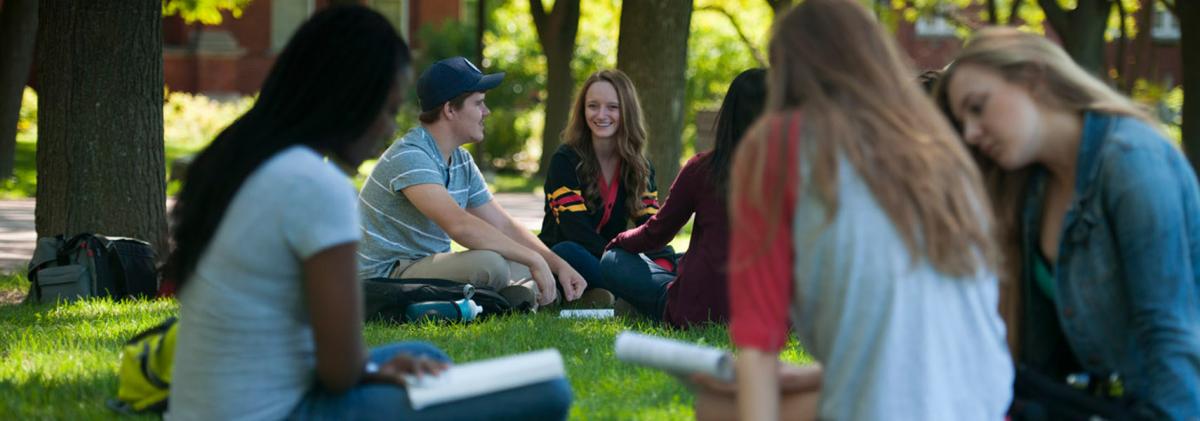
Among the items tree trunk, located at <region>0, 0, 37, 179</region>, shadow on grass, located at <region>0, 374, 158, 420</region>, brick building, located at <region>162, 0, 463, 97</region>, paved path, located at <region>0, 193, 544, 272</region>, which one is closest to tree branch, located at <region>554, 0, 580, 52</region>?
paved path, located at <region>0, 193, 544, 272</region>

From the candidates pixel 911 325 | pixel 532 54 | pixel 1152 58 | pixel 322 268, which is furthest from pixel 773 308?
pixel 1152 58

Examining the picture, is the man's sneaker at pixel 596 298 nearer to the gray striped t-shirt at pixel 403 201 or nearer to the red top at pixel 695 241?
the gray striped t-shirt at pixel 403 201

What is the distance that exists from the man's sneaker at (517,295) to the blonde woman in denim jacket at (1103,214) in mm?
3906

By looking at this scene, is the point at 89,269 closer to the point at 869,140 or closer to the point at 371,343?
the point at 371,343

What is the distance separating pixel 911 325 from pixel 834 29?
0.62m

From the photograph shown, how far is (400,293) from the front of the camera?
6.71m

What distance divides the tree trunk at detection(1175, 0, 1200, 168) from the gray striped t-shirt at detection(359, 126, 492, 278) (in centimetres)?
966

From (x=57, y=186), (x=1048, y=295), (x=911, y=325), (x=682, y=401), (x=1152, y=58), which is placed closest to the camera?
(x=911, y=325)

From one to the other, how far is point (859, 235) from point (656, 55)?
894 centimetres

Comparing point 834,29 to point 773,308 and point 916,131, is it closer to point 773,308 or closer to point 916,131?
point 916,131

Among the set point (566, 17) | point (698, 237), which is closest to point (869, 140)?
point (698, 237)

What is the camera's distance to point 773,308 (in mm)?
2895

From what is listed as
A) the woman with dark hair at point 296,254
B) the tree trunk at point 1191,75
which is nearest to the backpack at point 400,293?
the woman with dark hair at point 296,254

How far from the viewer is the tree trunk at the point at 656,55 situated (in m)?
11.7
